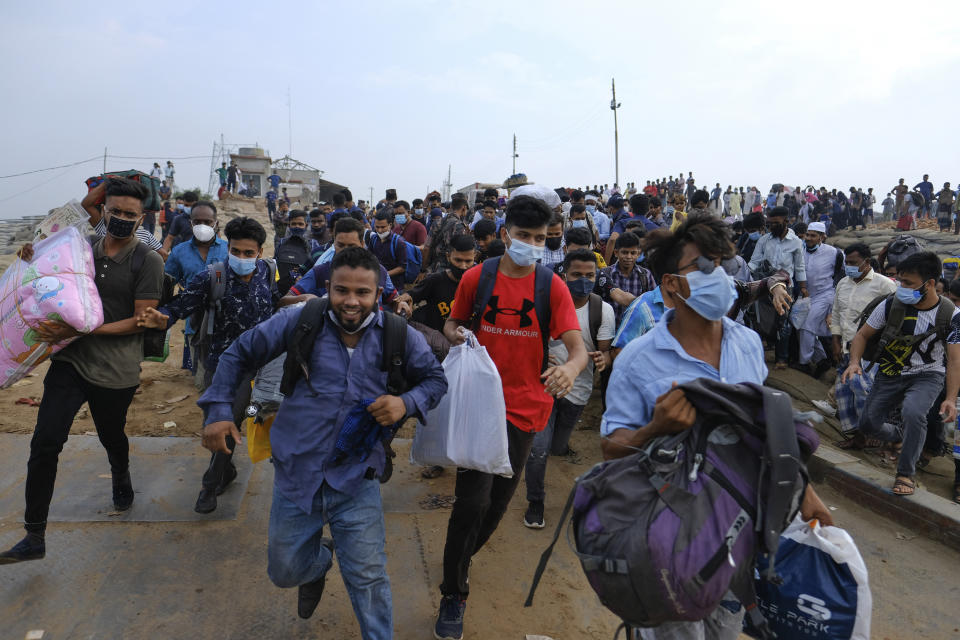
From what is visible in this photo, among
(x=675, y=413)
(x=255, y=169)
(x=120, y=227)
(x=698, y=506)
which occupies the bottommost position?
(x=698, y=506)

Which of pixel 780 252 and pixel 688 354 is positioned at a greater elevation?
pixel 780 252

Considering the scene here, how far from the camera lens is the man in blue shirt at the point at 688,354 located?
6.97 feet

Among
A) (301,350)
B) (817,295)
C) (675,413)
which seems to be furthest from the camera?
(817,295)

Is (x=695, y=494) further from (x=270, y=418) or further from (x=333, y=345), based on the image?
(x=270, y=418)

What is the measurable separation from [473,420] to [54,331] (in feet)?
7.58

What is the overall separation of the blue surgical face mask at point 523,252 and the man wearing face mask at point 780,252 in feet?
18.8

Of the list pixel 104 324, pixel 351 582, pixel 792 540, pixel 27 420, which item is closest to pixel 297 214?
pixel 27 420

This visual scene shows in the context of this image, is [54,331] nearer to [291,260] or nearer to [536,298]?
[536,298]

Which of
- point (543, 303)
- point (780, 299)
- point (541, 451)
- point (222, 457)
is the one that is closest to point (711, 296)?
point (780, 299)

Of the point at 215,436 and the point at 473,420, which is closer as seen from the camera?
the point at 215,436

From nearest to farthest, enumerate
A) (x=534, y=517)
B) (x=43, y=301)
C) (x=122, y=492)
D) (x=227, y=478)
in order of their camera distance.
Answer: (x=43, y=301), (x=122, y=492), (x=534, y=517), (x=227, y=478)

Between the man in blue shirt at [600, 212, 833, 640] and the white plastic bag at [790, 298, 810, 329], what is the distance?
6759mm

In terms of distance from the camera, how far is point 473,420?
303 centimetres

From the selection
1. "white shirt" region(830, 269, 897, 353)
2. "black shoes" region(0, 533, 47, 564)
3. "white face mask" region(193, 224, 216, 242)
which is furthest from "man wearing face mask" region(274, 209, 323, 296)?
"white shirt" region(830, 269, 897, 353)
